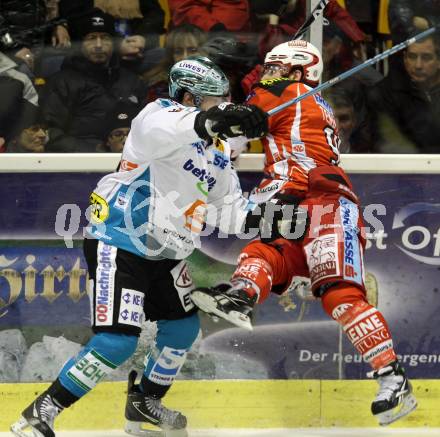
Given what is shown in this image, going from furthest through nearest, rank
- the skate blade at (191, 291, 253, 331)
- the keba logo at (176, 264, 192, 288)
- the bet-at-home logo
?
the bet-at-home logo < the keba logo at (176, 264, 192, 288) < the skate blade at (191, 291, 253, 331)

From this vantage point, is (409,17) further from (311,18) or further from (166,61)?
(166,61)

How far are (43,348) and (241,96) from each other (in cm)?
139

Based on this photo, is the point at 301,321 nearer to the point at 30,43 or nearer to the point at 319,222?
the point at 319,222

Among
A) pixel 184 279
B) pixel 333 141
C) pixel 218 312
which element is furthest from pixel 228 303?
pixel 333 141

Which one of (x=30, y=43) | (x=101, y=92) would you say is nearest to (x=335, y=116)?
(x=101, y=92)

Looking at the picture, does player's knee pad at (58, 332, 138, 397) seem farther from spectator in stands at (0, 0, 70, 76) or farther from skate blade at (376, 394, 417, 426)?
spectator in stands at (0, 0, 70, 76)

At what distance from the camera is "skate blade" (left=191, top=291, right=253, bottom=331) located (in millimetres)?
4527

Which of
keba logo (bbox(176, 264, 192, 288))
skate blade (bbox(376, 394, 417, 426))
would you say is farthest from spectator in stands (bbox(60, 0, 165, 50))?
skate blade (bbox(376, 394, 417, 426))

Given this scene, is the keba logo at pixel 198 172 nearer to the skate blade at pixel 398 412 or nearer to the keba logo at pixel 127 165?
the keba logo at pixel 127 165

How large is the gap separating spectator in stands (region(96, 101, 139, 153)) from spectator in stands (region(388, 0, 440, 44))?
1.20 meters

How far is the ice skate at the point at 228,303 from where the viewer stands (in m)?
4.53

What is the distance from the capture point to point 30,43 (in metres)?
5.29

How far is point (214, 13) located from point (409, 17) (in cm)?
86

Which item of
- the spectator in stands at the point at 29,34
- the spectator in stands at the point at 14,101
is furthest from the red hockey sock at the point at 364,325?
the spectator in stands at the point at 29,34
